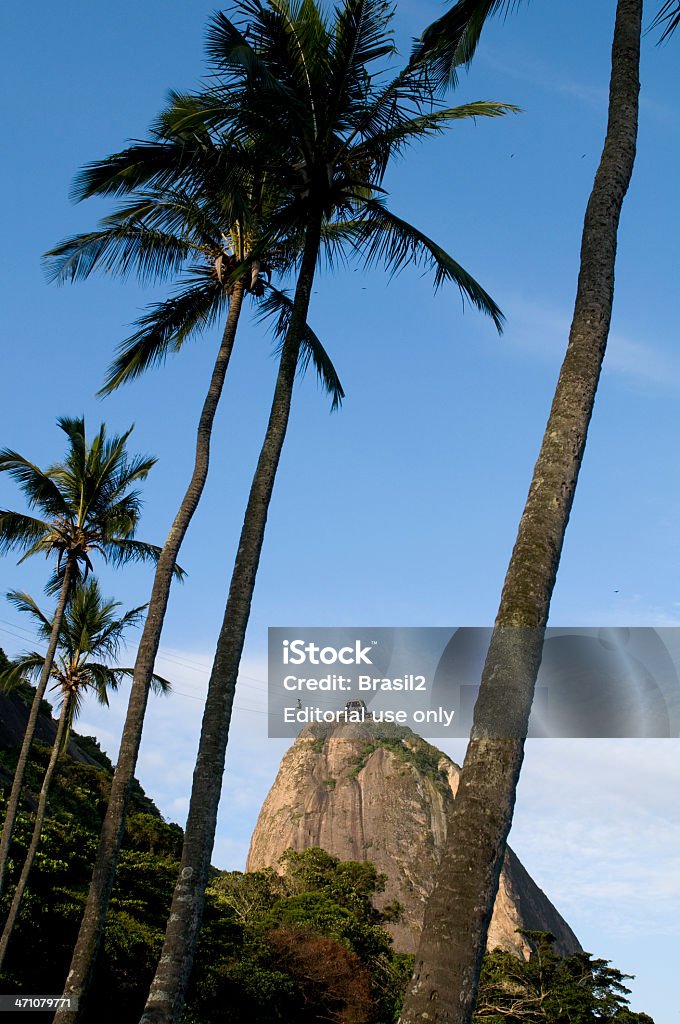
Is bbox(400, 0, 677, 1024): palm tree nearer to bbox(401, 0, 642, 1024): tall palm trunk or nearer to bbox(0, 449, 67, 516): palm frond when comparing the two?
bbox(401, 0, 642, 1024): tall palm trunk

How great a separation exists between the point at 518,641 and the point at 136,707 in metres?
8.58

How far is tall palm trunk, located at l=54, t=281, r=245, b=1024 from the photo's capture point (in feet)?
36.5

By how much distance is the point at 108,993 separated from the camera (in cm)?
1802

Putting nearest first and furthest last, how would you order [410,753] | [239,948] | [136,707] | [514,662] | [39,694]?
1. [514,662]
2. [136,707]
3. [39,694]
4. [239,948]
5. [410,753]

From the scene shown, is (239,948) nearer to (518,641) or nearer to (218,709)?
(218,709)

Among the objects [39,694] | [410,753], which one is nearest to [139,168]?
[39,694]

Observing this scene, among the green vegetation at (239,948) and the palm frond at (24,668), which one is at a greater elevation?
the palm frond at (24,668)

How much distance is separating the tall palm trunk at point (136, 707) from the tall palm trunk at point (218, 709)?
104 inches

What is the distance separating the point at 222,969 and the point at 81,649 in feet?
28.6

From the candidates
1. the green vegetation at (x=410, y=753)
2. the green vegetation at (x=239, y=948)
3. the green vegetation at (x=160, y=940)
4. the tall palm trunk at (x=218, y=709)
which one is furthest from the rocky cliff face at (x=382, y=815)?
the tall palm trunk at (x=218, y=709)

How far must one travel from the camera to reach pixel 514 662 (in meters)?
5.47

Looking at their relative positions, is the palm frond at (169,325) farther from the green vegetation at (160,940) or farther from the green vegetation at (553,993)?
the green vegetation at (553,993)

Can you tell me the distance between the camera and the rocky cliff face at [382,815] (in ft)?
260

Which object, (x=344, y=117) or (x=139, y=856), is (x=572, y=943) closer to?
(x=139, y=856)
